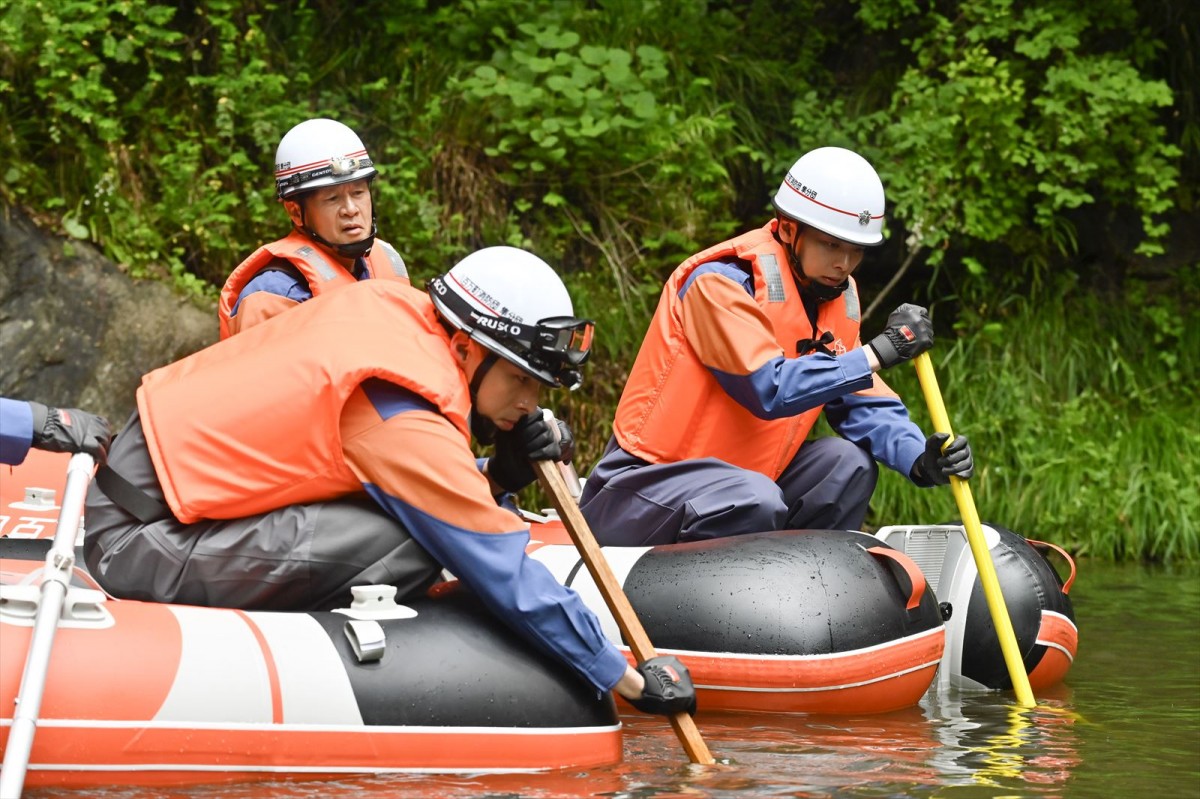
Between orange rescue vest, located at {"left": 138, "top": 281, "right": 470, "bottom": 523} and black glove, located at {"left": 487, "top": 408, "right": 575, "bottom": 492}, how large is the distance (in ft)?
1.35

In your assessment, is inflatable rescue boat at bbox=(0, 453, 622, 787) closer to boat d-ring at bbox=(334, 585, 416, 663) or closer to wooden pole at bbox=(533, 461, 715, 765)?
boat d-ring at bbox=(334, 585, 416, 663)

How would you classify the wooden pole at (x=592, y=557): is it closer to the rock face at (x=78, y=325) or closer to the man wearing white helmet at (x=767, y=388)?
the man wearing white helmet at (x=767, y=388)

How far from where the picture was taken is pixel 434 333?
12.3 feet

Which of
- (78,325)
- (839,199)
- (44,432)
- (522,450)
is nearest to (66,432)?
(44,432)

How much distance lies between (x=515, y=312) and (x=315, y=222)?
210 centimetres

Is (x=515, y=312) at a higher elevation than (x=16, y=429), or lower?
higher

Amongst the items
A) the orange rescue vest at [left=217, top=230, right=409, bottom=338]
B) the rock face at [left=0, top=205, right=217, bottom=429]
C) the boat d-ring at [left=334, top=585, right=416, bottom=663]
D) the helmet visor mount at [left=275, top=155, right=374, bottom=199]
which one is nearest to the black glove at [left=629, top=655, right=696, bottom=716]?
the boat d-ring at [left=334, top=585, right=416, bottom=663]

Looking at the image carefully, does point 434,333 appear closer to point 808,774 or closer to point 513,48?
point 808,774

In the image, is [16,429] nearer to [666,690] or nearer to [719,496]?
[666,690]

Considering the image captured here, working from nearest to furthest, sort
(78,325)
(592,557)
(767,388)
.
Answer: (592,557)
(767,388)
(78,325)

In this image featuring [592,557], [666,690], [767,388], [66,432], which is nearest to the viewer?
[66,432]

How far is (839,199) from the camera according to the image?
5.10 meters

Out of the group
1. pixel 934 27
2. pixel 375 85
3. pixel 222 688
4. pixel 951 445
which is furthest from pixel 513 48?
pixel 222 688

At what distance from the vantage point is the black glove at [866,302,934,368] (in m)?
5.05
